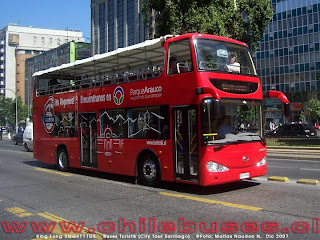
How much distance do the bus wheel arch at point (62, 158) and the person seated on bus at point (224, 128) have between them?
7231mm

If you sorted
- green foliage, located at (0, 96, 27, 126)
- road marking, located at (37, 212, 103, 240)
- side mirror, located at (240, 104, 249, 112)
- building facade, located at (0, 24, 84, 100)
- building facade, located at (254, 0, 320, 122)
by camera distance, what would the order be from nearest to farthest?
road marking, located at (37, 212, 103, 240) → side mirror, located at (240, 104, 249, 112) → building facade, located at (254, 0, 320, 122) → green foliage, located at (0, 96, 27, 126) → building facade, located at (0, 24, 84, 100)

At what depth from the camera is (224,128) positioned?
27.9ft

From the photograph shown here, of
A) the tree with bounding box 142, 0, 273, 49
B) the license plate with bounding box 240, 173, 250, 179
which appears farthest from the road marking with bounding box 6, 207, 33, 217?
the tree with bounding box 142, 0, 273, 49

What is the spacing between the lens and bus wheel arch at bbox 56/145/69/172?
13.6 m

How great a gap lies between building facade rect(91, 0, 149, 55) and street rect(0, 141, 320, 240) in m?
57.4

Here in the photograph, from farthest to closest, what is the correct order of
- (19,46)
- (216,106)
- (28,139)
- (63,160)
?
(19,46), (28,139), (63,160), (216,106)

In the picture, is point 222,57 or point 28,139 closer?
point 222,57

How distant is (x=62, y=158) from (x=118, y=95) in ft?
15.1

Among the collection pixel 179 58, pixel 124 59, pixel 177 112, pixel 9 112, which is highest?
pixel 9 112

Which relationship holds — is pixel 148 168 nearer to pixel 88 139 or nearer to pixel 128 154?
pixel 128 154

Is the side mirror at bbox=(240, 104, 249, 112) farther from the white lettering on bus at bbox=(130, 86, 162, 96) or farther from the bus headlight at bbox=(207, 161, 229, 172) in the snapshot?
the white lettering on bus at bbox=(130, 86, 162, 96)

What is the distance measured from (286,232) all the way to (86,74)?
10.2 meters

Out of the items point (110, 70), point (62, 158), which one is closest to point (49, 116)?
point (62, 158)

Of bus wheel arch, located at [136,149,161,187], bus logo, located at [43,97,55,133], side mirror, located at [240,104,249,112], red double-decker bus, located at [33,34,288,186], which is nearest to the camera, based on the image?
red double-decker bus, located at [33,34,288,186]
